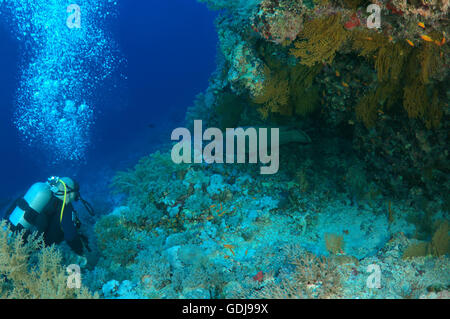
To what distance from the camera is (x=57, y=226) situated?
5262mm

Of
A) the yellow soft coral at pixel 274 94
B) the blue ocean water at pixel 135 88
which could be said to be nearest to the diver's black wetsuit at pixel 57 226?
the yellow soft coral at pixel 274 94

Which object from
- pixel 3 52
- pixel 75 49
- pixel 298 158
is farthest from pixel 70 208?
pixel 3 52

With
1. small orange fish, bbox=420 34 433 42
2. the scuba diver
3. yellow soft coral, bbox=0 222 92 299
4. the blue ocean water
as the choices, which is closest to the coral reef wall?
small orange fish, bbox=420 34 433 42

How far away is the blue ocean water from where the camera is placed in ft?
66.7

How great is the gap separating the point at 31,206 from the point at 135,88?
1881 inches

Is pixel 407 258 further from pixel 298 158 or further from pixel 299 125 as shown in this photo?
pixel 299 125

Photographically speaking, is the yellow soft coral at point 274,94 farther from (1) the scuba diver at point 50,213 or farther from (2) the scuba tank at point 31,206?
(2) the scuba tank at point 31,206

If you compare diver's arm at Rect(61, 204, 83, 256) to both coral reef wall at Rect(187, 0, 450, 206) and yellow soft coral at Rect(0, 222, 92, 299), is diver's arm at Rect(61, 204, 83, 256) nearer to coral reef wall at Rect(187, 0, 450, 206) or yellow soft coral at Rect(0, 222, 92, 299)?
yellow soft coral at Rect(0, 222, 92, 299)

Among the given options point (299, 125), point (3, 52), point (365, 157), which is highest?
point (3, 52)

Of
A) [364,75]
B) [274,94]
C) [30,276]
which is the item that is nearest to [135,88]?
[274,94]

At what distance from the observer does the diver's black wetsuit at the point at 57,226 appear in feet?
16.6

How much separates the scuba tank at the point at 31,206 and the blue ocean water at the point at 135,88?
33.4ft
